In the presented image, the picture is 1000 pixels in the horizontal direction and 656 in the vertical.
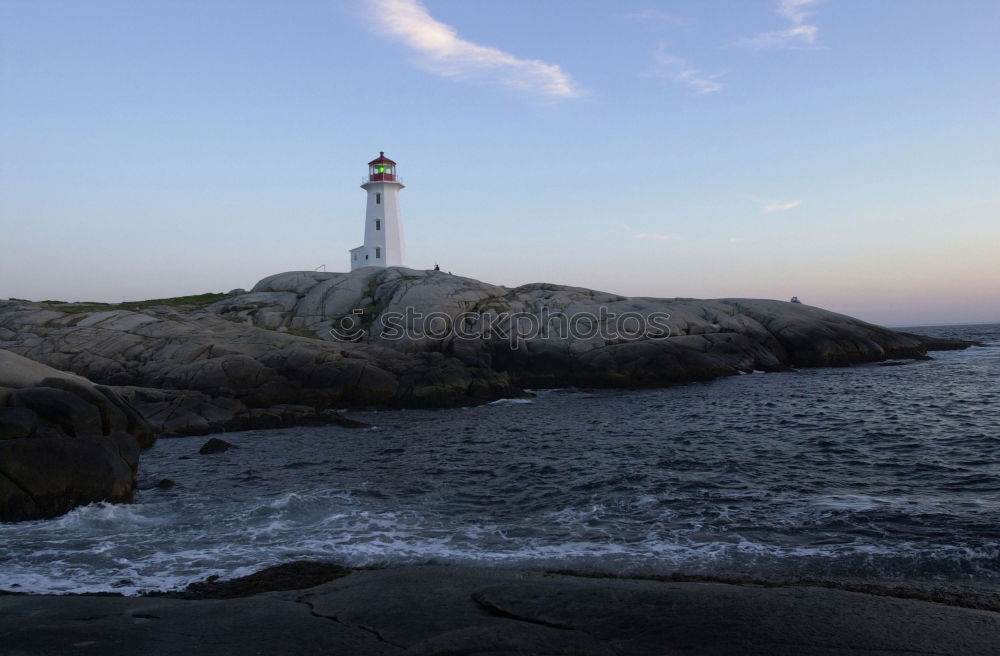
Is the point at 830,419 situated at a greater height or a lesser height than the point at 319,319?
lesser

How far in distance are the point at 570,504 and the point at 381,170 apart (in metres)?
56.3

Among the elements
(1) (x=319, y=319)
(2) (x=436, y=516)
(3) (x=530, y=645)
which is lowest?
(2) (x=436, y=516)

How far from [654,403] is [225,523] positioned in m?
23.9

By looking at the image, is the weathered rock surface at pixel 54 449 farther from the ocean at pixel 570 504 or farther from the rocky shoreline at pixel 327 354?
the ocean at pixel 570 504

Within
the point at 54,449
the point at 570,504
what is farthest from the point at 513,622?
the point at 54,449

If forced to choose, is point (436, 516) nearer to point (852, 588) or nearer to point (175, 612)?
point (175, 612)

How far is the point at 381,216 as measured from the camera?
6550 centimetres

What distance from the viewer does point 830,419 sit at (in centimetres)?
2583

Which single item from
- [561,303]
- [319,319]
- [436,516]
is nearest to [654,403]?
[561,303]

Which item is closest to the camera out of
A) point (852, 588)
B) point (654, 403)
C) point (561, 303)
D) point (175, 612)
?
point (175, 612)

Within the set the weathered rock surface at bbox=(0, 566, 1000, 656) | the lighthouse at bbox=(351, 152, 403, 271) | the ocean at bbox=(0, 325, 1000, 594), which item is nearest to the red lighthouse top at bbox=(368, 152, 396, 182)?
the lighthouse at bbox=(351, 152, 403, 271)

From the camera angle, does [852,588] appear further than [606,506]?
No

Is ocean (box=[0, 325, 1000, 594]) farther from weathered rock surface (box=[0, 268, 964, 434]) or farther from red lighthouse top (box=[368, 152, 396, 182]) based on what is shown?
red lighthouse top (box=[368, 152, 396, 182])

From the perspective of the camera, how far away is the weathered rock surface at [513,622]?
6371 millimetres
